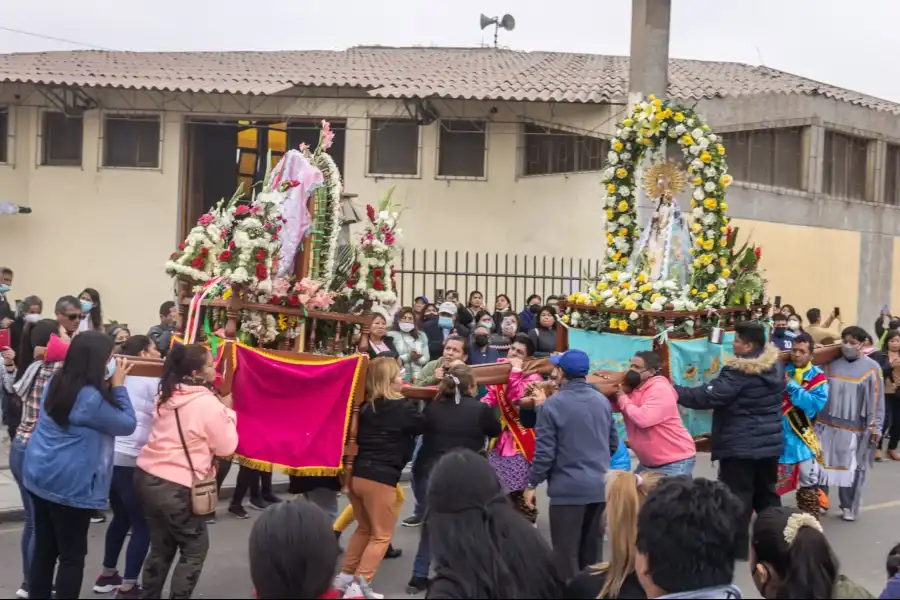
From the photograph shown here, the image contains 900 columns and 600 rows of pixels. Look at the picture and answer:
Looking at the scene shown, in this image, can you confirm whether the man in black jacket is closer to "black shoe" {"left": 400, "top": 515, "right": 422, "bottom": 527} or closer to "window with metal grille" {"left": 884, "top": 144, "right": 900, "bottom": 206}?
"black shoe" {"left": 400, "top": 515, "right": 422, "bottom": 527}

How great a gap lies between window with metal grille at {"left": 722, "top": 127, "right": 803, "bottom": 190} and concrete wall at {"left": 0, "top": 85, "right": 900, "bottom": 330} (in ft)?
0.91

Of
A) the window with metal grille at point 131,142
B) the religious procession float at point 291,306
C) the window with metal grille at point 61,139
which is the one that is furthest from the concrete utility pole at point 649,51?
the window with metal grille at point 61,139

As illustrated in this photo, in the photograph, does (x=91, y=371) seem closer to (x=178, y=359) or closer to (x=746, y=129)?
(x=178, y=359)

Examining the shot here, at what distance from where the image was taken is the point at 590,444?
7.14 metres

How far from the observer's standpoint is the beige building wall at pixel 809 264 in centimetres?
2191

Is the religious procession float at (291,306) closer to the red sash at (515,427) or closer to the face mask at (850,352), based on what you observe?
the red sash at (515,427)

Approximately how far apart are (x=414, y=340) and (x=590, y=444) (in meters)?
5.56

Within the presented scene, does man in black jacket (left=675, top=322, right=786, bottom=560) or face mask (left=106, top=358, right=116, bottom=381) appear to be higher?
face mask (left=106, top=358, right=116, bottom=381)

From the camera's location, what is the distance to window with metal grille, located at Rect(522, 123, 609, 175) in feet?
67.5

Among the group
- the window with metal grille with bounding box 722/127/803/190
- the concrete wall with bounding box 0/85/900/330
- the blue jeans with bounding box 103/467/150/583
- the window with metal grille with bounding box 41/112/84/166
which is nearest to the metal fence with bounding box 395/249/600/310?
the concrete wall with bounding box 0/85/900/330

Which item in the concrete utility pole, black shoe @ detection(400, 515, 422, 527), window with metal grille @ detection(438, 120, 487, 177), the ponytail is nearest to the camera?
the ponytail

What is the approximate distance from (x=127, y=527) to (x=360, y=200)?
593 inches

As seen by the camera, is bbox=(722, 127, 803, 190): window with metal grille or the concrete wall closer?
bbox=(722, 127, 803, 190): window with metal grille

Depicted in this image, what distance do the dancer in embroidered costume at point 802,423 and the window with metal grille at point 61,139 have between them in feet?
56.4
